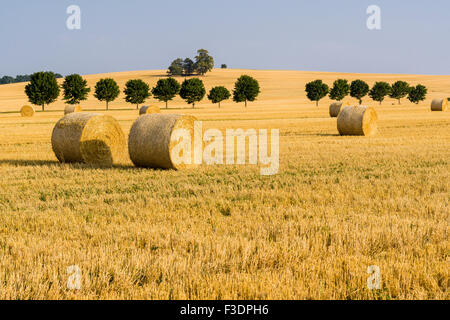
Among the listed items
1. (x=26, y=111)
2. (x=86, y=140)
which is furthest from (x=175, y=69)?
(x=86, y=140)

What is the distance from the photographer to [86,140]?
46.0 ft

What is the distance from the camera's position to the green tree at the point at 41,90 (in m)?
69.3

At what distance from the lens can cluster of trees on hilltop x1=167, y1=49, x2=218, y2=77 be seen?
144250 millimetres

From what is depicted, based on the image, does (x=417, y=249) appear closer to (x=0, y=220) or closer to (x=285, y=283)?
(x=285, y=283)

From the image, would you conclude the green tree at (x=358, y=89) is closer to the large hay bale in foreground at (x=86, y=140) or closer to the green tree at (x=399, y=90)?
the green tree at (x=399, y=90)

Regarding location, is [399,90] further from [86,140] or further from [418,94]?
[86,140]

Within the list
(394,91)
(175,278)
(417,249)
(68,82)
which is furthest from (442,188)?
(394,91)

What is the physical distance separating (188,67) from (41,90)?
269 ft

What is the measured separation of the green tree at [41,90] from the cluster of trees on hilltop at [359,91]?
46.4 meters

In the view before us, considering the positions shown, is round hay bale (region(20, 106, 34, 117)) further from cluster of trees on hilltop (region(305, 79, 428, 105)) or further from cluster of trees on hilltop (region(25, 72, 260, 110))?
cluster of trees on hilltop (region(305, 79, 428, 105))

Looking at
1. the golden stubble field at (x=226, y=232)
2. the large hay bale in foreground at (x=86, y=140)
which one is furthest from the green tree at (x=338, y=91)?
the golden stubble field at (x=226, y=232)

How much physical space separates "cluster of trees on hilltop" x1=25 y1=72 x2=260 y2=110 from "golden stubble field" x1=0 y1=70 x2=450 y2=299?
6194cm
